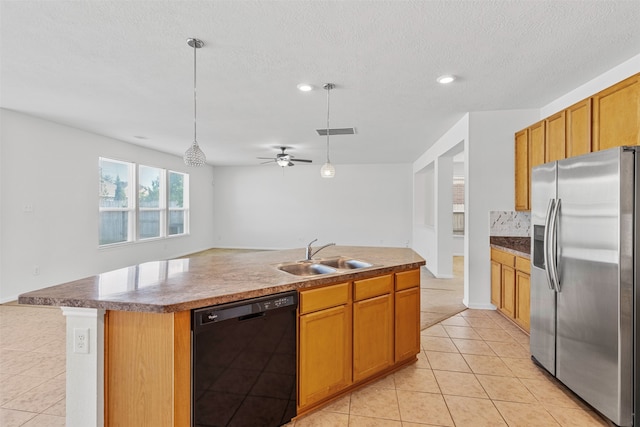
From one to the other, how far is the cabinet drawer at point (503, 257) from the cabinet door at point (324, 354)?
2281mm

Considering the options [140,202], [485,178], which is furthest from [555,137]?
[140,202]

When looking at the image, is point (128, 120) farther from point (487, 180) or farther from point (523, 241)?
point (523, 241)

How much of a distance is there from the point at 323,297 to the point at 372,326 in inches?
22.3

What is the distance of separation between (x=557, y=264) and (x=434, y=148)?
4.26 meters

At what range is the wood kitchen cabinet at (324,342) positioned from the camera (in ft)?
6.54

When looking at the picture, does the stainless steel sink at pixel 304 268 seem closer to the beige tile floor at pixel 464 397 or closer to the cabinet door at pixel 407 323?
the cabinet door at pixel 407 323

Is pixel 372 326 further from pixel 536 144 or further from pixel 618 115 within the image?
pixel 536 144

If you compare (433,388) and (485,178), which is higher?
(485,178)

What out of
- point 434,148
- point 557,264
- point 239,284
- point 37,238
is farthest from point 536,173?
point 37,238

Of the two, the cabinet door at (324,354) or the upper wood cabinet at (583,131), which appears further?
the upper wood cabinet at (583,131)

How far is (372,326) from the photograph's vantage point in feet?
7.81

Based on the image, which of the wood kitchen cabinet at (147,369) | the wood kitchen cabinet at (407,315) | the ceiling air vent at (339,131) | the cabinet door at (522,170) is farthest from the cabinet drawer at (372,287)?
the ceiling air vent at (339,131)

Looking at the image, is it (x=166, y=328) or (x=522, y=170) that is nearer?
(x=166, y=328)

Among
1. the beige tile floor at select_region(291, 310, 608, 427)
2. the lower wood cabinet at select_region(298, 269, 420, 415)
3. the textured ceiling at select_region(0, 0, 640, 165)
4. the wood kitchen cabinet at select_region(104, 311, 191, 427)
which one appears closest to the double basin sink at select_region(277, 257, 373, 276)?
the lower wood cabinet at select_region(298, 269, 420, 415)
